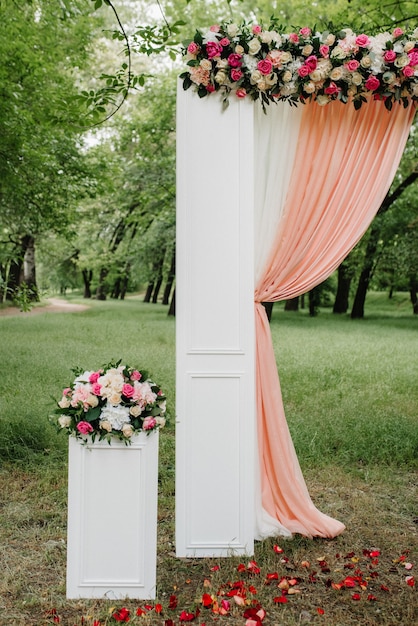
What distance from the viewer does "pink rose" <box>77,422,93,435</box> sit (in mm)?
3043

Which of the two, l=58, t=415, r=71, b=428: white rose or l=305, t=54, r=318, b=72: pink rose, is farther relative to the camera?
l=305, t=54, r=318, b=72: pink rose

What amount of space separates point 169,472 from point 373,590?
7.25ft

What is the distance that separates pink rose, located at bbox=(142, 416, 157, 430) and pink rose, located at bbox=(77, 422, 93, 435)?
26 centimetres

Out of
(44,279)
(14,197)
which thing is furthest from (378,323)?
(44,279)

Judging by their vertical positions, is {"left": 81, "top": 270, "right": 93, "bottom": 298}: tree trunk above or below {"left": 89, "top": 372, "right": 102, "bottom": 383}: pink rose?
below

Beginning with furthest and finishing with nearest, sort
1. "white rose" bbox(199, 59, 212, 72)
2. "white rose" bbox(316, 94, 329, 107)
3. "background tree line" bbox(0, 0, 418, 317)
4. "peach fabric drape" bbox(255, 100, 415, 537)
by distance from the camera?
"background tree line" bbox(0, 0, 418, 317) → "peach fabric drape" bbox(255, 100, 415, 537) → "white rose" bbox(316, 94, 329, 107) → "white rose" bbox(199, 59, 212, 72)

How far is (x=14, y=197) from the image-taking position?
30.6 feet

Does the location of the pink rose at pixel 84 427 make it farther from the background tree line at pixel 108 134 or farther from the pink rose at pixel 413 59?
the pink rose at pixel 413 59

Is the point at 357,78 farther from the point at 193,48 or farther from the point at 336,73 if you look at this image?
the point at 193,48

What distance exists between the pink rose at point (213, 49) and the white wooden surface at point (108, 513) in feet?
7.29

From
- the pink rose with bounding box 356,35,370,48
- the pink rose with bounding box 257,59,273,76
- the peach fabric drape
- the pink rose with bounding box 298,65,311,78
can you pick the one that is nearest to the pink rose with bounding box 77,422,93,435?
the peach fabric drape

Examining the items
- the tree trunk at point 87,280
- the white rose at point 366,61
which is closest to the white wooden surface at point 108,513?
the white rose at point 366,61

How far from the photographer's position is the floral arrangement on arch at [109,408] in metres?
3.08

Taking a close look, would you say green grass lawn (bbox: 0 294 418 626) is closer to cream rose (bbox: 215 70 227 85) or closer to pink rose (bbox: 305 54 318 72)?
cream rose (bbox: 215 70 227 85)
